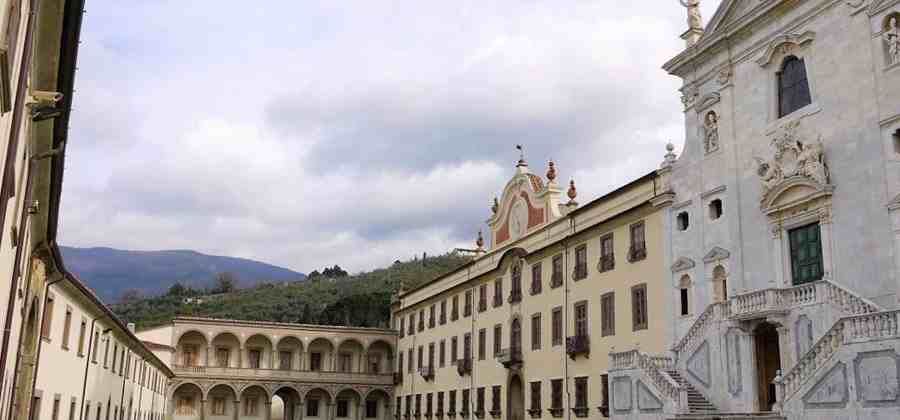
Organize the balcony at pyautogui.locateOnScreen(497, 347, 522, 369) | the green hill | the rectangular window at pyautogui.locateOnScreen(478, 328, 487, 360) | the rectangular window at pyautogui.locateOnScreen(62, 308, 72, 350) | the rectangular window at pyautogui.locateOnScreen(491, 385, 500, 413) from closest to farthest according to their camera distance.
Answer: the rectangular window at pyautogui.locateOnScreen(62, 308, 72, 350) → the balcony at pyautogui.locateOnScreen(497, 347, 522, 369) → the rectangular window at pyautogui.locateOnScreen(491, 385, 500, 413) → the rectangular window at pyautogui.locateOnScreen(478, 328, 487, 360) → the green hill

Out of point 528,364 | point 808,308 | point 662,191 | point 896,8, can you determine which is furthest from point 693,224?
point 528,364

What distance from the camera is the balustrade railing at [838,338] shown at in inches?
723

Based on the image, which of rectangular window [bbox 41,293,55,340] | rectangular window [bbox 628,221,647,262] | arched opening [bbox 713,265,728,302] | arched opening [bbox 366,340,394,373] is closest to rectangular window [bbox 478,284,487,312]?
rectangular window [bbox 628,221,647,262]

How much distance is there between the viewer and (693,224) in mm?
28859

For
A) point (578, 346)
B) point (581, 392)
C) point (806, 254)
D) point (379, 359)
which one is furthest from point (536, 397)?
point (379, 359)

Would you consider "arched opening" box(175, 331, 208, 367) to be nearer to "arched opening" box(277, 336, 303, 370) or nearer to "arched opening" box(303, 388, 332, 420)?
"arched opening" box(277, 336, 303, 370)

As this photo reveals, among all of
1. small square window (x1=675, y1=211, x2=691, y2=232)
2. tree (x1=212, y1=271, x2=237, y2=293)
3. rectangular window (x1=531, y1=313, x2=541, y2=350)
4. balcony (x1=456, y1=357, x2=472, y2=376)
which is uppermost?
tree (x1=212, y1=271, x2=237, y2=293)

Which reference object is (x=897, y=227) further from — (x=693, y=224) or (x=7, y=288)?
(x=7, y=288)

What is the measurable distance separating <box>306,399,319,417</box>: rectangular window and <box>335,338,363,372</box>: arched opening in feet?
10.5

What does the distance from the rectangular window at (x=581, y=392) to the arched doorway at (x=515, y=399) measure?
21.3ft

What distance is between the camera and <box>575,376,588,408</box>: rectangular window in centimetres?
3381

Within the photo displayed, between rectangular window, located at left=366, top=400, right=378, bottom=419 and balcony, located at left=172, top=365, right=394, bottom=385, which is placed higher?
balcony, located at left=172, top=365, right=394, bottom=385

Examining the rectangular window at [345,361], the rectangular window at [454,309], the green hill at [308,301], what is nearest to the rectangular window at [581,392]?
the rectangular window at [454,309]

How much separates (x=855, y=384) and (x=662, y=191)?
1276cm
